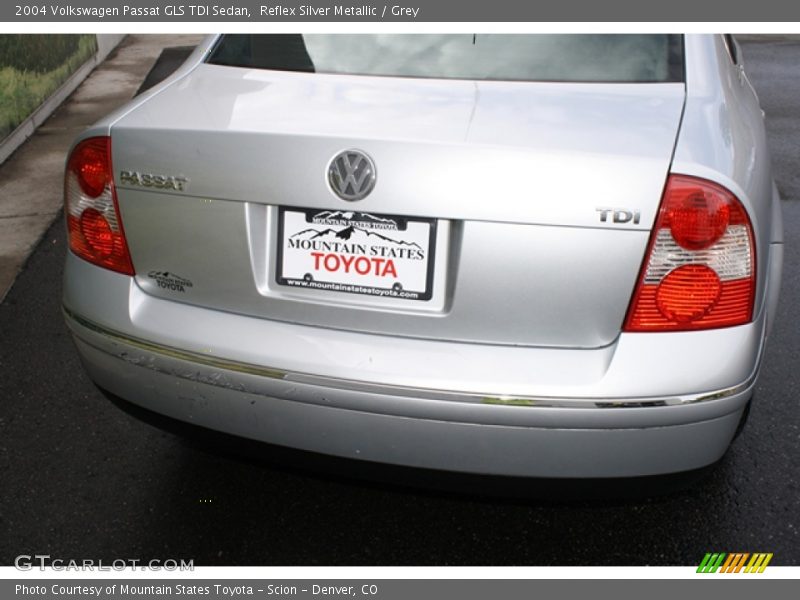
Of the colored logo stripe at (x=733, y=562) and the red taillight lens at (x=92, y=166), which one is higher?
the red taillight lens at (x=92, y=166)

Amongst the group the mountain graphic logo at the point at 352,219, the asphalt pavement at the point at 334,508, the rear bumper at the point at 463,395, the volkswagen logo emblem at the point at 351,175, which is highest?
the volkswagen logo emblem at the point at 351,175

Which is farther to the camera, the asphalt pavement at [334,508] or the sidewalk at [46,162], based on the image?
the sidewalk at [46,162]

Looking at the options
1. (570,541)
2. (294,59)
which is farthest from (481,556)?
(294,59)

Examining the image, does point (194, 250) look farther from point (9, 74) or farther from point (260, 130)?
point (9, 74)

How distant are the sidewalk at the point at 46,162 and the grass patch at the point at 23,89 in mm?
189

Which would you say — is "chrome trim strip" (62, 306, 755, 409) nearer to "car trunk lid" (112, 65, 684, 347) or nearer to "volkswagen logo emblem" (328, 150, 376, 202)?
"car trunk lid" (112, 65, 684, 347)

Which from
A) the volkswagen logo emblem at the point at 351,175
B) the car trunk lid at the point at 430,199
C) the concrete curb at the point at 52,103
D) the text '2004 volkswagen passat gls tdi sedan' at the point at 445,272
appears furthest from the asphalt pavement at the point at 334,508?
the concrete curb at the point at 52,103

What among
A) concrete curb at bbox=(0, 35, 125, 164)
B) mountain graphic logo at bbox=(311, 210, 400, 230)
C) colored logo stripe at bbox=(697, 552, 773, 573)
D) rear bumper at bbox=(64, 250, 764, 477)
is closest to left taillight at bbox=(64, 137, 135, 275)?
rear bumper at bbox=(64, 250, 764, 477)

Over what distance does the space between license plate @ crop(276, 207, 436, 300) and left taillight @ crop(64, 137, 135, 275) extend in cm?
48

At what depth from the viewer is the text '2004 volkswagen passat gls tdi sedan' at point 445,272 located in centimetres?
203

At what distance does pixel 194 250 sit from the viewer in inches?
89.6

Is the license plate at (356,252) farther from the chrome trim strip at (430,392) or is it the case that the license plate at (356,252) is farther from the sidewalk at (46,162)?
the sidewalk at (46,162)
